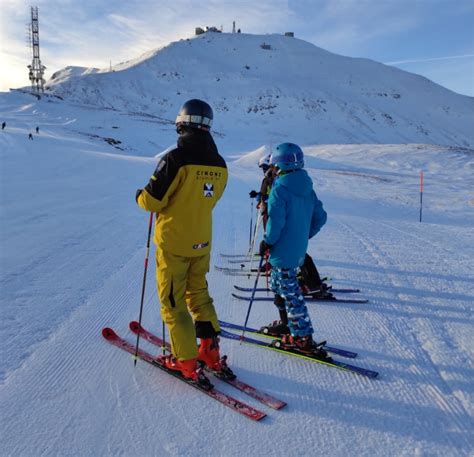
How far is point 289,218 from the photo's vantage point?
4.10 meters

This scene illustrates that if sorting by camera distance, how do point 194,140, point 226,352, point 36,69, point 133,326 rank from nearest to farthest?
1. point 194,140
2. point 226,352
3. point 133,326
4. point 36,69

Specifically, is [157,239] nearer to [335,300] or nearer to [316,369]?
[316,369]

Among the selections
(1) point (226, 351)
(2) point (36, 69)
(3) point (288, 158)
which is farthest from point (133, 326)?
(2) point (36, 69)

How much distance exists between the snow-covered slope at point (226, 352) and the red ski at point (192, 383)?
0.05 m

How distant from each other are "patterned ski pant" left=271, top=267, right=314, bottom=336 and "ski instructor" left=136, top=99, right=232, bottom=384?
79cm

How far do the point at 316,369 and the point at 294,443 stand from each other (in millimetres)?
1078

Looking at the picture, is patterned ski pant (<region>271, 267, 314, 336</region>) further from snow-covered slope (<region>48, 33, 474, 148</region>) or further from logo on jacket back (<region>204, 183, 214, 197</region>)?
snow-covered slope (<region>48, 33, 474, 148</region>)

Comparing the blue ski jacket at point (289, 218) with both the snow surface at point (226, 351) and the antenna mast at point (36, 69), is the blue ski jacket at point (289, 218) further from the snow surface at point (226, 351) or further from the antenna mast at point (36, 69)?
the antenna mast at point (36, 69)

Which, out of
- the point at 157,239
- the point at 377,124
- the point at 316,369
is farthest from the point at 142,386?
the point at 377,124

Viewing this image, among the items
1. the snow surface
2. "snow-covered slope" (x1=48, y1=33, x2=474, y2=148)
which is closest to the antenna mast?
"snow-covered slope" (x1=48, y1=33, x2=474, y2=148)

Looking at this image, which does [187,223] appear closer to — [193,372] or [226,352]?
[193,372]

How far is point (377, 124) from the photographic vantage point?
3095 inches

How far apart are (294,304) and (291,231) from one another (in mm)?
685

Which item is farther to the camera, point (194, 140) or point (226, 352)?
point (226, 352)
